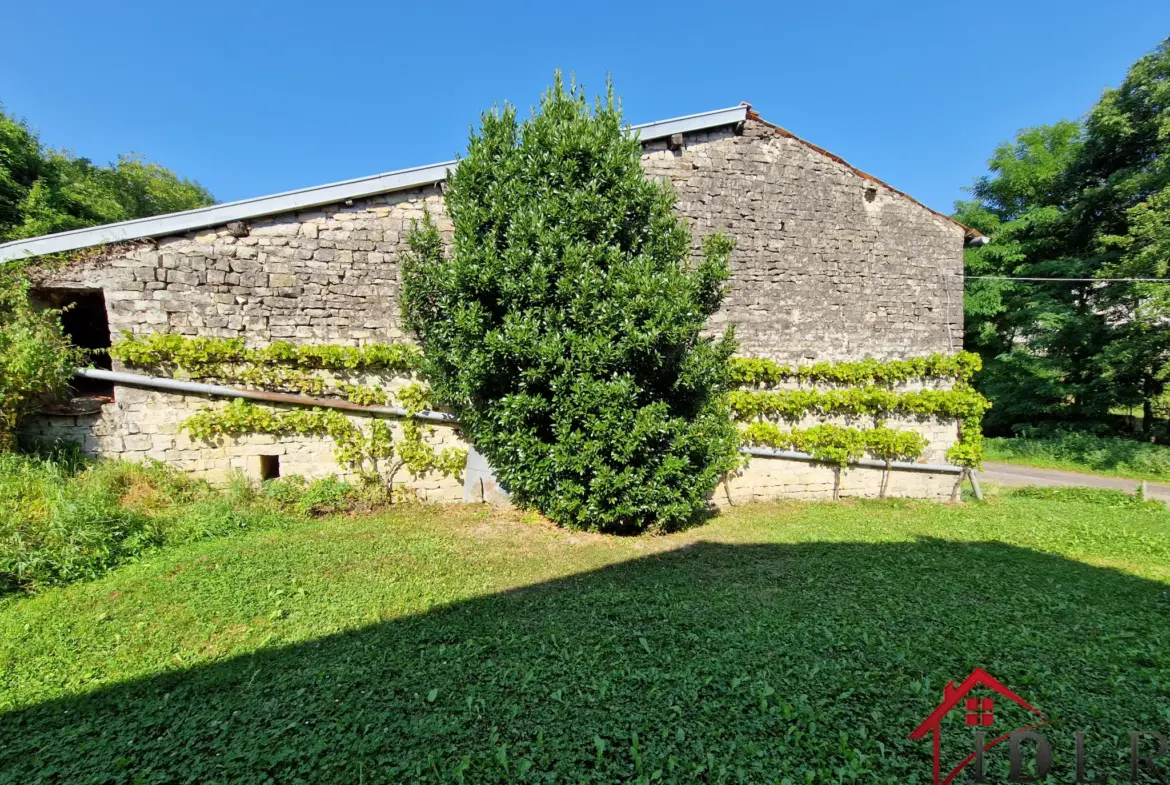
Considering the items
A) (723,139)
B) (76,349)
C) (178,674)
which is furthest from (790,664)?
(76,349)

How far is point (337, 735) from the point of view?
2.31m

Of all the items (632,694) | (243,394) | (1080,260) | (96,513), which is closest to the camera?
(632,694)

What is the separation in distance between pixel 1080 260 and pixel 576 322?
53.7ft

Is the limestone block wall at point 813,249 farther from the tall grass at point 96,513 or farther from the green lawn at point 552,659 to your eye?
the tall grass at point 96,513

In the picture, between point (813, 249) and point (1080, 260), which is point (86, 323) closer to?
point (813, 249)

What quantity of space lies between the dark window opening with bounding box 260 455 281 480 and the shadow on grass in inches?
142

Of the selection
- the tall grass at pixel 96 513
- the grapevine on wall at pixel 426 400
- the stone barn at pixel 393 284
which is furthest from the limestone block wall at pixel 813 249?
the tall grass at pixel 96 513

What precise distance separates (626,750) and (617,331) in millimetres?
3704

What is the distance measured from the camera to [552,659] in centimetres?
301

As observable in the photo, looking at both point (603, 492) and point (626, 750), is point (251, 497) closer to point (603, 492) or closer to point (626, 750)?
point (603, 492)

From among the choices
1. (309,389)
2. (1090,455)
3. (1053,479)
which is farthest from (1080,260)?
(309,389)

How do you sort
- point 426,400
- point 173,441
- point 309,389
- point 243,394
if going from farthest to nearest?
point 426,400
point 309,389
point 243,394
point 173,441

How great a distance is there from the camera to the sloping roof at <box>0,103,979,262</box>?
5.18 metres

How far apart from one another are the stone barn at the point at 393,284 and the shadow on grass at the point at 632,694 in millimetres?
3464
